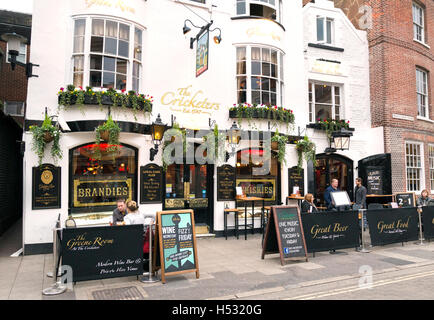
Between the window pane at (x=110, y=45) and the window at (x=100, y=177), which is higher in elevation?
the window pane at (x=110, y=45)

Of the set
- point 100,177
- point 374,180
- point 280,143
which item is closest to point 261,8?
point 280,143

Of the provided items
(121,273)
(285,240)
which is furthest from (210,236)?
(121,273)

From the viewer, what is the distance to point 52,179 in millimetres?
8625

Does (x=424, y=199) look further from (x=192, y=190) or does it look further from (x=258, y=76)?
(x=192, y=190)

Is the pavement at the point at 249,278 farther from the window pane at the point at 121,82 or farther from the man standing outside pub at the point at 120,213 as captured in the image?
the window pane at the point at 121,82

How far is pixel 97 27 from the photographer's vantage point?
9227 mm

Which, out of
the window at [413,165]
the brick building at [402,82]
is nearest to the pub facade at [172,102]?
the brick building at [402,82]

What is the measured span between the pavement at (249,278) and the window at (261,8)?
884 centimetres

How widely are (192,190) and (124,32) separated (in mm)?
5486

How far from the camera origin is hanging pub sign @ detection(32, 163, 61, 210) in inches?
332

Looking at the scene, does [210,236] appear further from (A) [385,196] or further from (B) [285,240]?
(A) [385,196]

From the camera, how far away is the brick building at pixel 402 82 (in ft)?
44.2

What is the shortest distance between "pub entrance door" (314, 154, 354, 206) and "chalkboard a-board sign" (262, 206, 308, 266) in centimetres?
552

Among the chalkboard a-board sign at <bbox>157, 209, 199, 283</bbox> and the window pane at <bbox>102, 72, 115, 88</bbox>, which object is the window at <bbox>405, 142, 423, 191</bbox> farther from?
the window pane at <bbox>102, 72, 115, 88</bbox>
